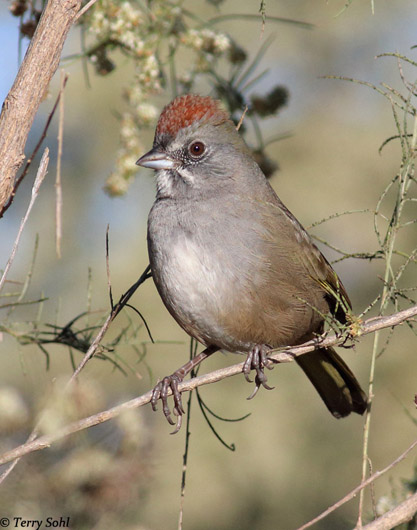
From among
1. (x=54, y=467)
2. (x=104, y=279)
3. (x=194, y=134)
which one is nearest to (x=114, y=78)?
(x=104, y=279)

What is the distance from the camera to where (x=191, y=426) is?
19.7 feet

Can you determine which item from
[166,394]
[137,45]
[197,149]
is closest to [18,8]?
[137,45]

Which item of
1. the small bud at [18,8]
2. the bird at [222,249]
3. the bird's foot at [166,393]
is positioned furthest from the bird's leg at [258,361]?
the small bud at [18,8]

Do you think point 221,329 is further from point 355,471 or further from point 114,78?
point 114,78

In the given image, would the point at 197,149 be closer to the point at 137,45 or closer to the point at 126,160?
the point at 126,160

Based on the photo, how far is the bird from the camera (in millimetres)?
3703

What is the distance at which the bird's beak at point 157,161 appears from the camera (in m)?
3.98

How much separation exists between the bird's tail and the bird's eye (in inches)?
53.9

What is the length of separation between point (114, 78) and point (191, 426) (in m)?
3.38

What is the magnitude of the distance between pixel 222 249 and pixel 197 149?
717 millimetres

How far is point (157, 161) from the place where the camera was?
401 centimetres

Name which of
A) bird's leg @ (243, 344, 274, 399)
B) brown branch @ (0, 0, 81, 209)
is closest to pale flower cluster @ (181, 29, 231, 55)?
brown branch @ (0, 0, 81, 209)

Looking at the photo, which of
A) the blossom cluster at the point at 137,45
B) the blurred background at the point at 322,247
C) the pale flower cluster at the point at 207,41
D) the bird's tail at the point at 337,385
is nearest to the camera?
the blossom cluster at the point at 137,45

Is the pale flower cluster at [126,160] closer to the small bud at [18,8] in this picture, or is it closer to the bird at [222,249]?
the bird at [222,249]
